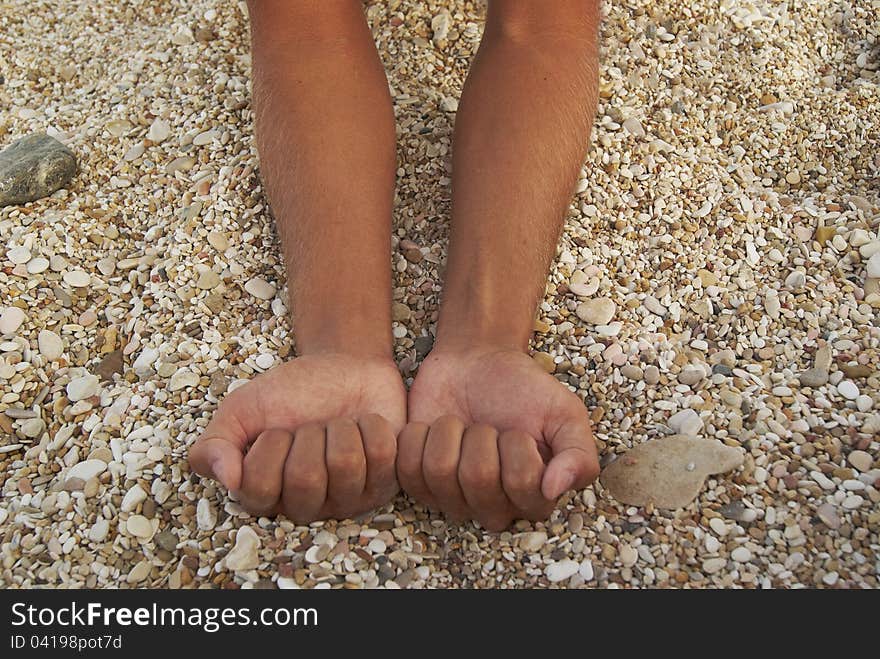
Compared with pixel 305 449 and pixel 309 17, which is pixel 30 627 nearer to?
pixel 305 449

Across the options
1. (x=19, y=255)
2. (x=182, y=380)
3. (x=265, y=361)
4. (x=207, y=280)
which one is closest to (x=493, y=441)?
(x=265, y=361)

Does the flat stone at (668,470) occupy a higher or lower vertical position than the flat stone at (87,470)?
higher

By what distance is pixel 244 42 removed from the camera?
234 cm

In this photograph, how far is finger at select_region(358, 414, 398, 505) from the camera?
1.42 meters

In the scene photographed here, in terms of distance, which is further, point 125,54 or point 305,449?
point 125,54

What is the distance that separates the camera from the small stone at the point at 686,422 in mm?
1564

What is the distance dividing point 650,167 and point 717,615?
1.02m

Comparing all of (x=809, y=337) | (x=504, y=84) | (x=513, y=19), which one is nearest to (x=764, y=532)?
(x=809, y=337)

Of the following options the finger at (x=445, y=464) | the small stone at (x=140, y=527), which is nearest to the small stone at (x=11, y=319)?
the small stone at (x=140, y=527)

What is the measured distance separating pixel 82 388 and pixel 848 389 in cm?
139

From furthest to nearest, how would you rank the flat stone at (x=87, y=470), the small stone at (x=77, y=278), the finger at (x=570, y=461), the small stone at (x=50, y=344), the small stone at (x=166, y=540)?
the small stone at (x=77, y=278)
the small stone at (x=50, y=344)
the flat stone at (x=87, y=470)
the small stone at (x=166, y=540)
the finger at (x=570, y=461)

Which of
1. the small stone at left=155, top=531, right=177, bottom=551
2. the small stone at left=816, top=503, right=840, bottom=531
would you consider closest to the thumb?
the small stone at left=155, top=531, right=177, bottom=551

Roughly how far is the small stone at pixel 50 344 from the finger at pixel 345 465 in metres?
0.66

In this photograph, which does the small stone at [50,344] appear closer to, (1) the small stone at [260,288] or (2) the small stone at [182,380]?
(2) the small stone at [182,380]
